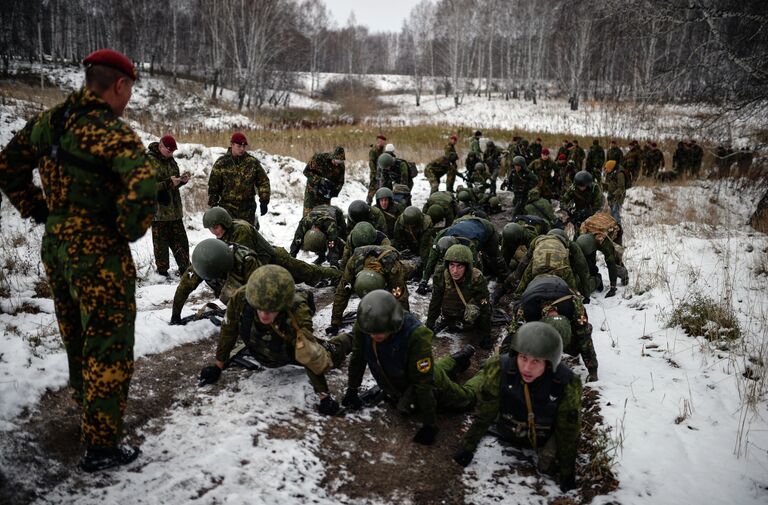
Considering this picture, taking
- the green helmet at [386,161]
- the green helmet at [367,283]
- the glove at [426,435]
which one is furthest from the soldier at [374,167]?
the glove at [426,435]

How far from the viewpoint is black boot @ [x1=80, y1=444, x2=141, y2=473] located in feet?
8.55

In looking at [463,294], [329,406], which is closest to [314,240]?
[463,294]

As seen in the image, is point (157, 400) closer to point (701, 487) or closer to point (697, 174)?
point (701, 487)

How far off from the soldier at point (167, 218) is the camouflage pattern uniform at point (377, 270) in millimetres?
2724

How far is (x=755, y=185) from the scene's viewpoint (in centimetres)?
1381

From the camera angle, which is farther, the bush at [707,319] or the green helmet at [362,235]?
the green helmet at [362,235]

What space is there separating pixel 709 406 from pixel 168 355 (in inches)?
196

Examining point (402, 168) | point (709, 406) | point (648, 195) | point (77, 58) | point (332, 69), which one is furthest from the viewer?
point (332, 69)

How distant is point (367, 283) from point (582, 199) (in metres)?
6.06

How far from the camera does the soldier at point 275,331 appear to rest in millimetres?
3311

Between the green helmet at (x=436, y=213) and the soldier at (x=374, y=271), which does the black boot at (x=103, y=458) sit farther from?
the green helmet at (x=436, y=213)

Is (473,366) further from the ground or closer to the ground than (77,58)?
closer to the ground

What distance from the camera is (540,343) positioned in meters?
2.88

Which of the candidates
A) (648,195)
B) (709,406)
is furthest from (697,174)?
(709,406)
